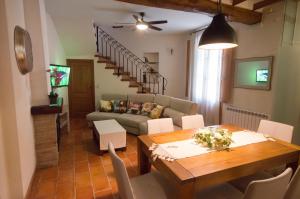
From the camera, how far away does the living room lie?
6.22 ft

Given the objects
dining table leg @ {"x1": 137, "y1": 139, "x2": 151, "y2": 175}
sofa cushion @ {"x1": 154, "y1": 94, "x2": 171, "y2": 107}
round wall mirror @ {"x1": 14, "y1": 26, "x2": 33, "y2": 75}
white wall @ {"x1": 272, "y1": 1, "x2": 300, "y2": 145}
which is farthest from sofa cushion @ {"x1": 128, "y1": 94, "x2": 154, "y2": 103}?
round wall mirror @ {"x1": 14, "y1": 26, "x2": 33, "y2": 75}

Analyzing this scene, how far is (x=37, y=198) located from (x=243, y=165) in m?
2.29

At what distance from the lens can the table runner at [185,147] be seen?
1596mm

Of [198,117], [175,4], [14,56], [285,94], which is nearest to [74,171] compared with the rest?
[14,56]

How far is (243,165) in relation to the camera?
4.79ft

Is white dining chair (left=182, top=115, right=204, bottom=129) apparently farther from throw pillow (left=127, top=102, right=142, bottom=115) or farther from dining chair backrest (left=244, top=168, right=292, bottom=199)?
throw pillow (left=127, top=102, right=142, bottom=115)

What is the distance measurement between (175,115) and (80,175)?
2.17 m

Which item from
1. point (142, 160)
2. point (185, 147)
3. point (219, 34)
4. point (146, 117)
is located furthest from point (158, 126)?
point (146, 117)

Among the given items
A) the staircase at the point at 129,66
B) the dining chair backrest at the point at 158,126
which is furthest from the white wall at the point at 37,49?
the staircase at the point at 129,66

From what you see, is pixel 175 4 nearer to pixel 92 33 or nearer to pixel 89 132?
pixel 92 33

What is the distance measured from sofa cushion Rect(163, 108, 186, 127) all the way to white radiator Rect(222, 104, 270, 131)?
1173 millimetres

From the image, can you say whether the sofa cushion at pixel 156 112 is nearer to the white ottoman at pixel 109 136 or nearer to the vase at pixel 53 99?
the white ottoman at pixel 109 136

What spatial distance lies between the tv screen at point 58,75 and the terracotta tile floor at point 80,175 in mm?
1265

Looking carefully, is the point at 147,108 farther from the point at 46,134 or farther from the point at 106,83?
the point at 46,134
